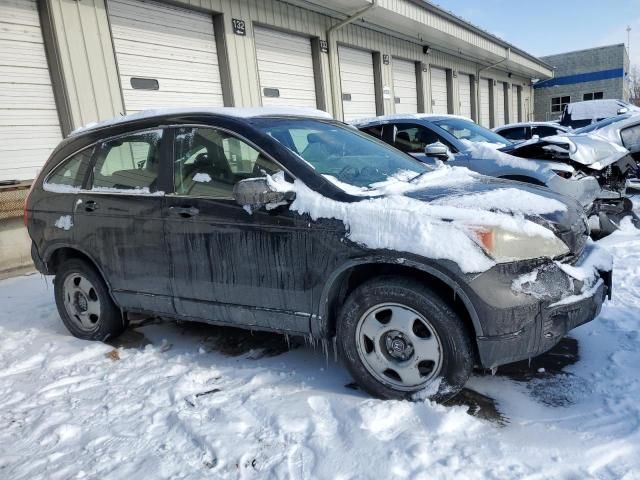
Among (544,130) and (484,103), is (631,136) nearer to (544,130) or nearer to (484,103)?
(544,130)

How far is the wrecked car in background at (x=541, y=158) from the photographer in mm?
5949

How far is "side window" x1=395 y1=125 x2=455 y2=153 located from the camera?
7.05 metres

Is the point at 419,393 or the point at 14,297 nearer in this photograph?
the point at 419,393

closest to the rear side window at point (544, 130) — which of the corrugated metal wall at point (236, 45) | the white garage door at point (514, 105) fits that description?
the corrugated metal wall at point (236, 45)

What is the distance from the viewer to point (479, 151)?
6.49 metres

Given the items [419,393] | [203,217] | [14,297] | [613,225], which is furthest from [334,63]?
[419,393]

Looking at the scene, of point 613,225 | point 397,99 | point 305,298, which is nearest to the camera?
point 305,298

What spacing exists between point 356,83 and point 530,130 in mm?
4568

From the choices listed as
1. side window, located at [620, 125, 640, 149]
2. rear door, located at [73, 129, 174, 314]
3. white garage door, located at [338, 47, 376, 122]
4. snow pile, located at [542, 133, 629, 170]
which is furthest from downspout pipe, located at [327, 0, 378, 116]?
rear door, located at [73, 129, 174, 314]

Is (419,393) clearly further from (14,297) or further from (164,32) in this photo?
(164,32)

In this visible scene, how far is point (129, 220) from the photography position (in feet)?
12.2

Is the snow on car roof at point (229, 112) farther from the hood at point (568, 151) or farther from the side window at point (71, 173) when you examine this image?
the hood at point (568, 151)

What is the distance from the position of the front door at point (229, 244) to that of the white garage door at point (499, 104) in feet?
77.7

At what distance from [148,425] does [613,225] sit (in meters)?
5.85
